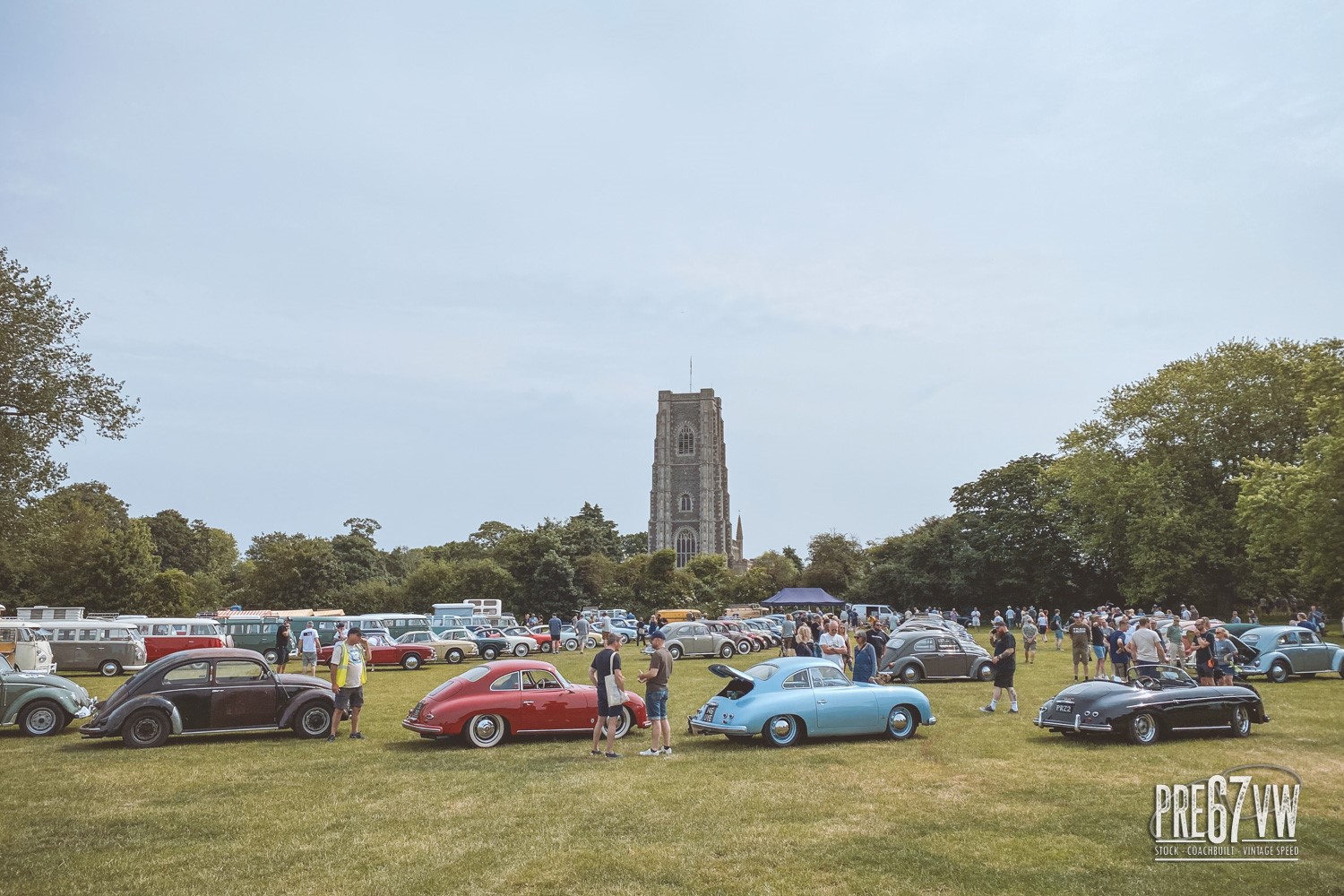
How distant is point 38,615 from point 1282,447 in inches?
2233

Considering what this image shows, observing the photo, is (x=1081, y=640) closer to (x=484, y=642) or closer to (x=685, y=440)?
(x=484, y=642)

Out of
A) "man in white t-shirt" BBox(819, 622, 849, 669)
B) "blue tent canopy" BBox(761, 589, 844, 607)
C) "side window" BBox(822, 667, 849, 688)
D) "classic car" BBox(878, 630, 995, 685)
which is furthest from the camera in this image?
"blue tent canopy" BBox(761, 589, 844, 607)

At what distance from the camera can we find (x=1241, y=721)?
14273 millimetres

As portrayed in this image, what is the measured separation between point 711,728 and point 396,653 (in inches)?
778

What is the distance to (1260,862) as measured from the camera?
770cm

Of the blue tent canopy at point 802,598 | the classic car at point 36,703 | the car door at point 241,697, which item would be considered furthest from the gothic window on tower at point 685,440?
the car door at point 241,697

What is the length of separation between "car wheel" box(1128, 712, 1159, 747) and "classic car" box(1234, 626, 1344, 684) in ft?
36.8

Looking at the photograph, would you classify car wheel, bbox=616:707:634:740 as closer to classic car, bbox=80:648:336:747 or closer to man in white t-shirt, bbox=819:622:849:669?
classic car, bbox=80:648:336:747

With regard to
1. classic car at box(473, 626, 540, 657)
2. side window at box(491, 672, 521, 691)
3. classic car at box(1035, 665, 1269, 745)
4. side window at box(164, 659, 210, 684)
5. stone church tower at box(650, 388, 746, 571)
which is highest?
stone church tower at box(650, 388, 746, 571)

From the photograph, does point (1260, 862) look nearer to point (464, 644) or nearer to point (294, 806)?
point (294, 806)

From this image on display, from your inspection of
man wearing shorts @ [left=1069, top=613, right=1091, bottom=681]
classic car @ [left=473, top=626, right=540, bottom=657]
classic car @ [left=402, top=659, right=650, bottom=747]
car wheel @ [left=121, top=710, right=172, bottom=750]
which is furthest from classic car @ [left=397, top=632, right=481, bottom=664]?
man wearing shorts @ [left=1069, top=613, right=1091, bottom=681]

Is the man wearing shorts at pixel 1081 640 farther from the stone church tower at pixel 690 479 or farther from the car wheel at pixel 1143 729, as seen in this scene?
the stone church tower at pixel 690 479

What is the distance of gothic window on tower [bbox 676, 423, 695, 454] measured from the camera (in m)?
136

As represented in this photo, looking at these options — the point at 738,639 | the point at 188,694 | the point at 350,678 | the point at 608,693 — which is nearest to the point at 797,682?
the point at 608,693
